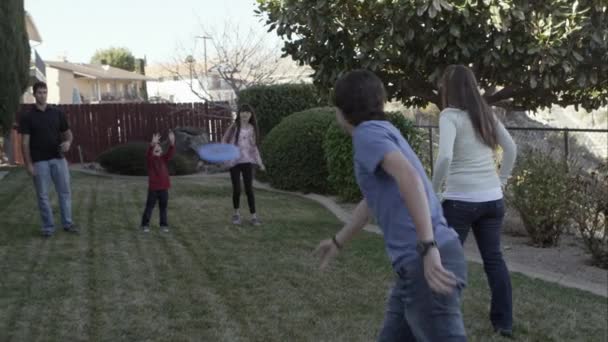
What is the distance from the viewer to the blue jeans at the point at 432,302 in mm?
2805

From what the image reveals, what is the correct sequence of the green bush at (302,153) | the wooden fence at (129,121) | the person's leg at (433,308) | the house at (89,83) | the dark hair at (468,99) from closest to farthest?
the person's leg at (433,308) < the dark hair at (468,99) < the green bush at (302,153) < the wooden fence at (129,121) < the house at (89,83)

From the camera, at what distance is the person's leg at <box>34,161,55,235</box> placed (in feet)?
26.8

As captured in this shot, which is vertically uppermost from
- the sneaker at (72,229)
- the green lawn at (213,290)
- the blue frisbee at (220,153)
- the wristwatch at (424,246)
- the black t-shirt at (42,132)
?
the black t-shirt at (42,132)

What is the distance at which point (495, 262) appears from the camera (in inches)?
183

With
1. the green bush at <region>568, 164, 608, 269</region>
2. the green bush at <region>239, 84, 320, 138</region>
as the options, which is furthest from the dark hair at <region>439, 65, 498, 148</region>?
the green bush at <region>239, 84, 320, 138</region>

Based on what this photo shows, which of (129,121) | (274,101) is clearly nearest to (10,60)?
(274,101)

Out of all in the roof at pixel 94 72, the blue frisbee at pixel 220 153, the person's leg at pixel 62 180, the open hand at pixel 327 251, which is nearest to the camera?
the open hand at pixel 327 251

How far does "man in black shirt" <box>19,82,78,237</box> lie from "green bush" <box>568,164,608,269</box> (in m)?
5.66

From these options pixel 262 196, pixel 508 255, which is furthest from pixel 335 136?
pixel 508 255

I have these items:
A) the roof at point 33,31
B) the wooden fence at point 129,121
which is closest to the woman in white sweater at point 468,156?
the wooden fence at point 129,121

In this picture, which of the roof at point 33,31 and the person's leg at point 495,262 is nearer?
the person's leg at point 495,262

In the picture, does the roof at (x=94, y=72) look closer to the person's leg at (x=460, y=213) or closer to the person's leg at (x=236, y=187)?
the person's leg at (x=236, y=187)

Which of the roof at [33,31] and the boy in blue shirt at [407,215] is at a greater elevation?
the roof at [33,31]

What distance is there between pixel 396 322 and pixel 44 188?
6.15 metres
